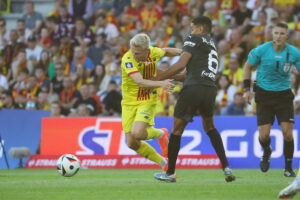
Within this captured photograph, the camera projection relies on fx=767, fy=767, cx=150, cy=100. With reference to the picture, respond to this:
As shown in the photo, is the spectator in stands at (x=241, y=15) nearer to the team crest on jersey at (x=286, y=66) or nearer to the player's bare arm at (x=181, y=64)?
the team crest on jersey at (x=286, y=66)

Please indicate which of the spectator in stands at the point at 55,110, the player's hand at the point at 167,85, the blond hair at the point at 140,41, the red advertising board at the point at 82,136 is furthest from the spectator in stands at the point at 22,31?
the player's hand at the point at 167,85

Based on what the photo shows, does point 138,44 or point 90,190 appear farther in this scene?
point 138,44

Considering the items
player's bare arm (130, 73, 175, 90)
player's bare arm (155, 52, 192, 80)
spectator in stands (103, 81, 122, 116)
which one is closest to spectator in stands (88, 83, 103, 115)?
spectator in stands (103, 81, 122, 116)

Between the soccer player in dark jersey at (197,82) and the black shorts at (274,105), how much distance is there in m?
1.79

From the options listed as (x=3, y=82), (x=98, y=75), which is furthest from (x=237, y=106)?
(x=3, y=82)

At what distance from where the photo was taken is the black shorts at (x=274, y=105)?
12.2 metres

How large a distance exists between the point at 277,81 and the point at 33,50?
13075mm

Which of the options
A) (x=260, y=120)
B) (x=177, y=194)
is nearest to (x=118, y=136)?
(x=260, y=120)

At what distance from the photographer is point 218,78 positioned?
19.2 metres

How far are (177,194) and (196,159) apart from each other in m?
7.38

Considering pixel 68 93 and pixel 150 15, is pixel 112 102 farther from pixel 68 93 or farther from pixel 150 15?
pixel 150 15

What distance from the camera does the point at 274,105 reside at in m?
12.3

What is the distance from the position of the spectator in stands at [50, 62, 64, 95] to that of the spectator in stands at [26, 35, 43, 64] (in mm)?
1476

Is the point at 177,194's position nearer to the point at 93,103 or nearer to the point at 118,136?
the point at 118,136
